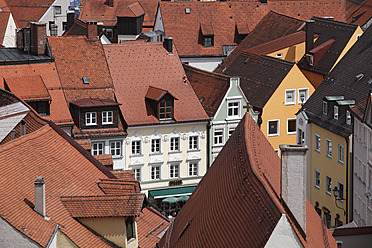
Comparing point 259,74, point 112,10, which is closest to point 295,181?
point 259,74

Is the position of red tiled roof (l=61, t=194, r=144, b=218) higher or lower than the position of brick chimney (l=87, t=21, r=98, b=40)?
A: lower

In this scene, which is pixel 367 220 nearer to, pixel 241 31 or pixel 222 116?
pixel 222 116

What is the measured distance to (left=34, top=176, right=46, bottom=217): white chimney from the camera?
2930 centimetres

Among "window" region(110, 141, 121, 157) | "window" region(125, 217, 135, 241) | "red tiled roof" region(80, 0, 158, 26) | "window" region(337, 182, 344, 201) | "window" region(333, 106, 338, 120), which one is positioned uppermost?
"red tiled roof" region(80, 0, 158, 26)

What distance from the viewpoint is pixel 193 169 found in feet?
225

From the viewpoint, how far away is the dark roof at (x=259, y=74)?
73125mm

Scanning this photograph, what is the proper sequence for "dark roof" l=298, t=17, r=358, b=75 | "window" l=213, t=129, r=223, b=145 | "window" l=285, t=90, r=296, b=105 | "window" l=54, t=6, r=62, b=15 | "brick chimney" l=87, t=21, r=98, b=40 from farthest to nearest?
"window" l=54, t=6, r=62, b=15
"dark roof" l=298, t=17, r=358, b=75
"window" l=285, t=90, r=296, b=105
"brick chimney" l=87, t=21, r=98, b=40
"window" l=213, t=129, r=223, b=145

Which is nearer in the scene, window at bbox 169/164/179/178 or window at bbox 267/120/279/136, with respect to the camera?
window at bbox 169/164/179/178

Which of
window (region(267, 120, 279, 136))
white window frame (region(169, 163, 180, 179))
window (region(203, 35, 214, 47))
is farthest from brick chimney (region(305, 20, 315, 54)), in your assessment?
white window frame (region(169, 163, 180, 179))

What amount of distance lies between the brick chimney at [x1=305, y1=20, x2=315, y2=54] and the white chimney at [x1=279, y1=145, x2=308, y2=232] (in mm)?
58772

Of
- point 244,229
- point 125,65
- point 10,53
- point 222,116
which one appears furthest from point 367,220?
point 244,229

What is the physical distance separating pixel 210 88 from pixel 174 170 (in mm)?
→ 6803

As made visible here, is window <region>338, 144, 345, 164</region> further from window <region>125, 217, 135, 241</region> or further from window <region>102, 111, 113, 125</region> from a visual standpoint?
window <region>125, 217, 135, 241</region>

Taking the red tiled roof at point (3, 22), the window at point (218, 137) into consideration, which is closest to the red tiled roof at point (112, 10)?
the red tiled roof at point (3, 22)
